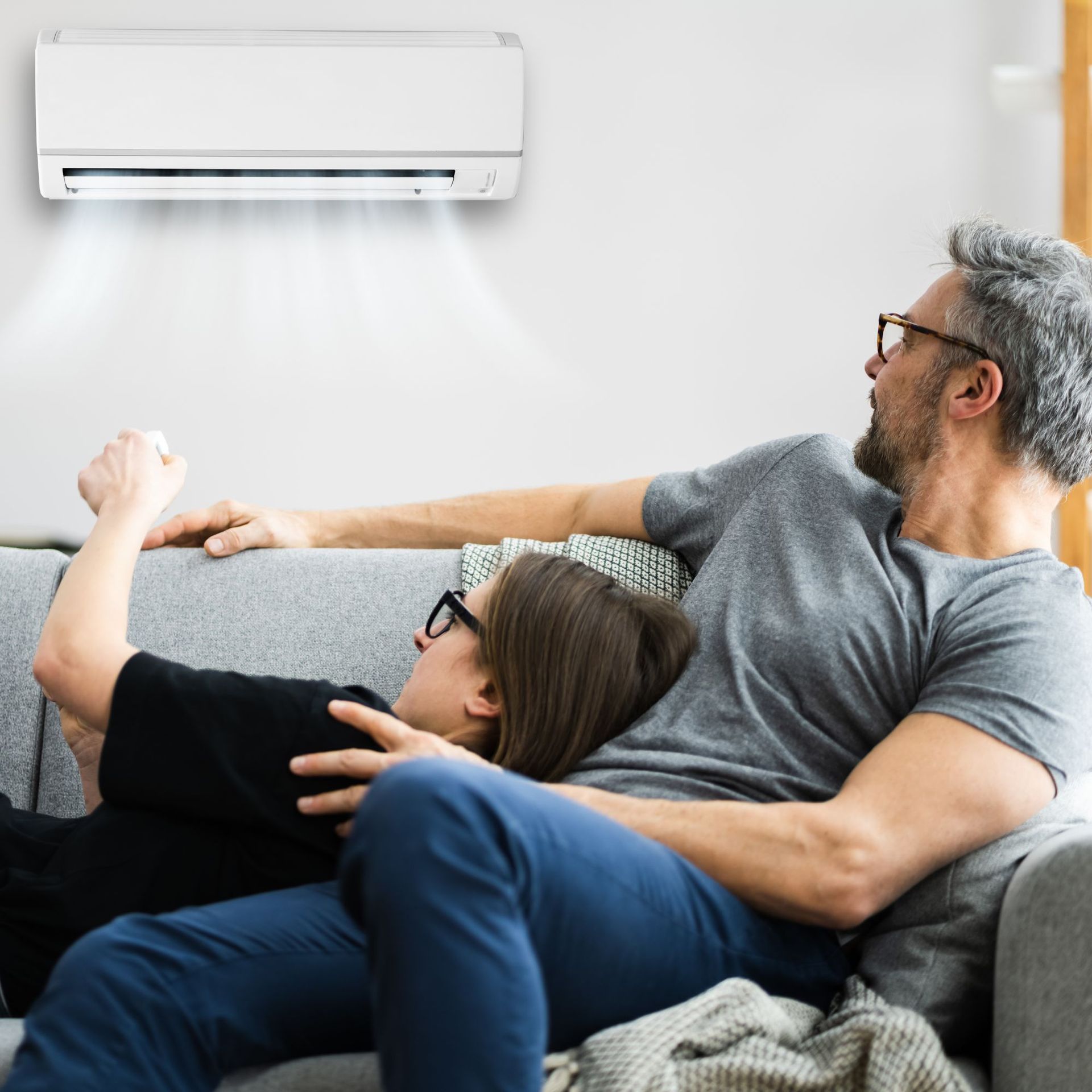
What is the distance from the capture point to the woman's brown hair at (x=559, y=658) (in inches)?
51.5

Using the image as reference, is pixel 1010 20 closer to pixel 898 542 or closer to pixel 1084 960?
pixel 898 542

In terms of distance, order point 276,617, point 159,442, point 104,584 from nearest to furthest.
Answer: point 104,584
point 159,442
point 276,617

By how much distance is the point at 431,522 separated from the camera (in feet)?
6.46

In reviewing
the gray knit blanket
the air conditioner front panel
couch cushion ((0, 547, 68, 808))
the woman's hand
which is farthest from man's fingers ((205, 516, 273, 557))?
the air conditioner front panel

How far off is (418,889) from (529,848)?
10 centimetres

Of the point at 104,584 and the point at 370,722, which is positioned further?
the point at 104,584

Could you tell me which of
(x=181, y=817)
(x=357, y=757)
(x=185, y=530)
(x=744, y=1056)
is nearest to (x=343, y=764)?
(x=357, y=757)

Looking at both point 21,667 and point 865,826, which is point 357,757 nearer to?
point 865,826

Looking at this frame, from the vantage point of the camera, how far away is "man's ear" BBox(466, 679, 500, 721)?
51.9 inches

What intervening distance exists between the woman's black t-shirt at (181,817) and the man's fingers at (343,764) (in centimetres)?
1

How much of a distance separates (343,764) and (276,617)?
2.19ft

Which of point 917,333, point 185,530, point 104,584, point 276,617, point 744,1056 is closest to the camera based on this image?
point 744,1056

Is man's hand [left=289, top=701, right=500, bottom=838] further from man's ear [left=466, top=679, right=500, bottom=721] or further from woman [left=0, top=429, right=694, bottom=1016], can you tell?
man's ear [left=466, top=679, right=500, bottom=721]

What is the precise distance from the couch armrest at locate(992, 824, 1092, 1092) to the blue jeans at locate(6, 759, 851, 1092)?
0.21 m
